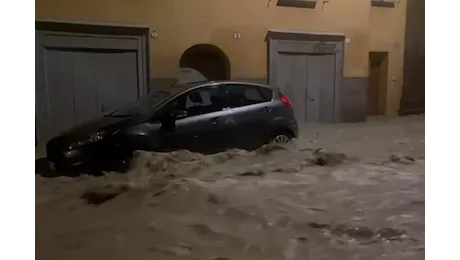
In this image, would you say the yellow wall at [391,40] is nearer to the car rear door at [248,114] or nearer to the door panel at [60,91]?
the car rear door at [248,114]

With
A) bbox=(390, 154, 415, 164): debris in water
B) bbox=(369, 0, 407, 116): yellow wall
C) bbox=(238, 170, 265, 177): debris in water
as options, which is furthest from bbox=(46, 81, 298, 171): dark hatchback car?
bbox=(369, 0, 407, 116): yellow wall

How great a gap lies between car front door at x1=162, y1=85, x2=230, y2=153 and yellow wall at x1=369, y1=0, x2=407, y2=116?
6.86ft

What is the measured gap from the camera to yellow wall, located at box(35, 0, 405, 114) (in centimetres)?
323

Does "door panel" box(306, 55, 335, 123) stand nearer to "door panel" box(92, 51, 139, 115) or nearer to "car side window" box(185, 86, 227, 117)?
"car side window" box(185, 86, 227, 117)

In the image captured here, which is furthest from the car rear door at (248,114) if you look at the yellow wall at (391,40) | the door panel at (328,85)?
the yellow wall at (391,40)

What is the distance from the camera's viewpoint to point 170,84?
10.2 feet

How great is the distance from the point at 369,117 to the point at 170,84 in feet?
6.32

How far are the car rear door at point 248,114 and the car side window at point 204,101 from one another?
0.07m

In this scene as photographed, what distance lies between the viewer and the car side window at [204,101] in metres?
2.81

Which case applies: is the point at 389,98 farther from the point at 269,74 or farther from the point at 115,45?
the point at 115,45

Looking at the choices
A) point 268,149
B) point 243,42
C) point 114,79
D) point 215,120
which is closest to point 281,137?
point 268,149

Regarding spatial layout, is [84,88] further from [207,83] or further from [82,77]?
[207,83]

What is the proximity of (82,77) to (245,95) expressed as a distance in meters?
1.14
